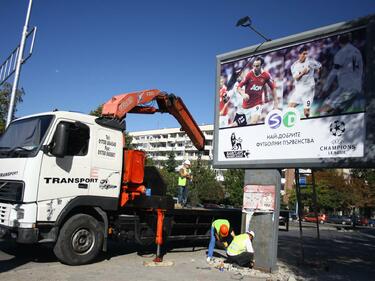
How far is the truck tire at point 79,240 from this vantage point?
27.2 feet

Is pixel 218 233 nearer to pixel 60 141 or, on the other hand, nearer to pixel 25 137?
pixel 60 141

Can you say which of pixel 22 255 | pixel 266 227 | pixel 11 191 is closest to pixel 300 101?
pixel 266 227

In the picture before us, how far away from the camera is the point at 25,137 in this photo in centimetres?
862

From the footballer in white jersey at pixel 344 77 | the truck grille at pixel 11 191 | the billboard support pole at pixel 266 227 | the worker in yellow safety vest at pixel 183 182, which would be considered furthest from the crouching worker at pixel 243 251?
the truck grille at pixel 11 191

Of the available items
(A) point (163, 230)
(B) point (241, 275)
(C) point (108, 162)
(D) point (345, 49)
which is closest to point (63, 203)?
(C) point (108, 162)

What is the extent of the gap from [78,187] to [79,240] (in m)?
1.09

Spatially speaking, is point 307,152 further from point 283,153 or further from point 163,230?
point 163,230

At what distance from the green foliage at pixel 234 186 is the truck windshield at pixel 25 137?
147ft

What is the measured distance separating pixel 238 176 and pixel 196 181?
20.9ft

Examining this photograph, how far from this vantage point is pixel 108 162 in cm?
935

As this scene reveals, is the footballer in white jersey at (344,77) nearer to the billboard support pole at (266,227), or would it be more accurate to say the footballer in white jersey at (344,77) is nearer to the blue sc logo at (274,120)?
the blue sc logo at (274,120)

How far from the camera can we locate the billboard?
26.7 ft

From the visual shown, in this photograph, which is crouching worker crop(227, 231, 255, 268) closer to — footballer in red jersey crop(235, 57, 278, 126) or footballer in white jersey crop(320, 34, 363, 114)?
footballer in red jersey crop(235, 57, 278, 126)

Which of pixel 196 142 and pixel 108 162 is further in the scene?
pixel 196 142
